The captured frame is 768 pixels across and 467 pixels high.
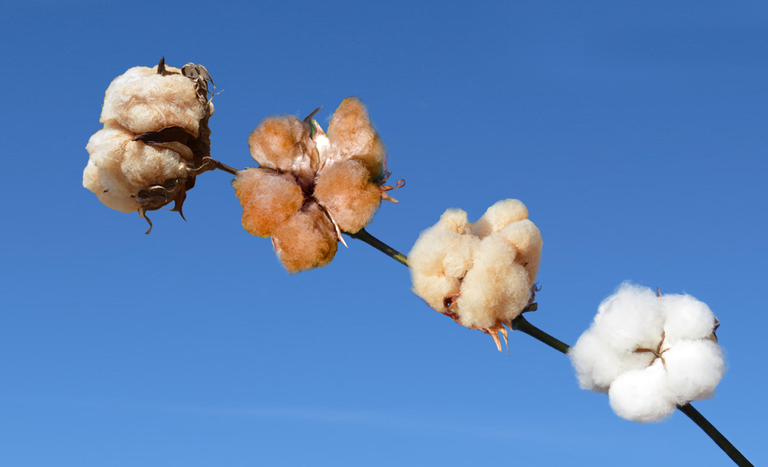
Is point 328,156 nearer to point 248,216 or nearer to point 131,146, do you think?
point 248,216

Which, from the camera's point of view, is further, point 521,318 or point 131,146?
point 131,146

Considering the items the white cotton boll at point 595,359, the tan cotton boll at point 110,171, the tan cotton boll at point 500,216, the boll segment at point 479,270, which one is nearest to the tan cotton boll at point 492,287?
the boll segment at point 479,270

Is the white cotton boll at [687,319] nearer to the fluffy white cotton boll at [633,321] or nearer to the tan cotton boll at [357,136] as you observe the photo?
the fluffy white cotton boll at [633,321]

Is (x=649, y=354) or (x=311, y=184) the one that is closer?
(x=649, y=354)

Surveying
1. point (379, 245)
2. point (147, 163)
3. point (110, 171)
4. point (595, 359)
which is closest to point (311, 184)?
point (379, 245)

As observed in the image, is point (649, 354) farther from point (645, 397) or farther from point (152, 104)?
point (152, 104)

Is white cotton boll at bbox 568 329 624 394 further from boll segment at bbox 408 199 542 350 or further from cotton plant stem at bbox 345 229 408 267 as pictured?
cotton plant stem at bbox 345 229 408 267

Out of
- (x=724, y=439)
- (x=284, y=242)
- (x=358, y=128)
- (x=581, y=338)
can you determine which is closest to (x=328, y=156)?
(x=358, y=128)
